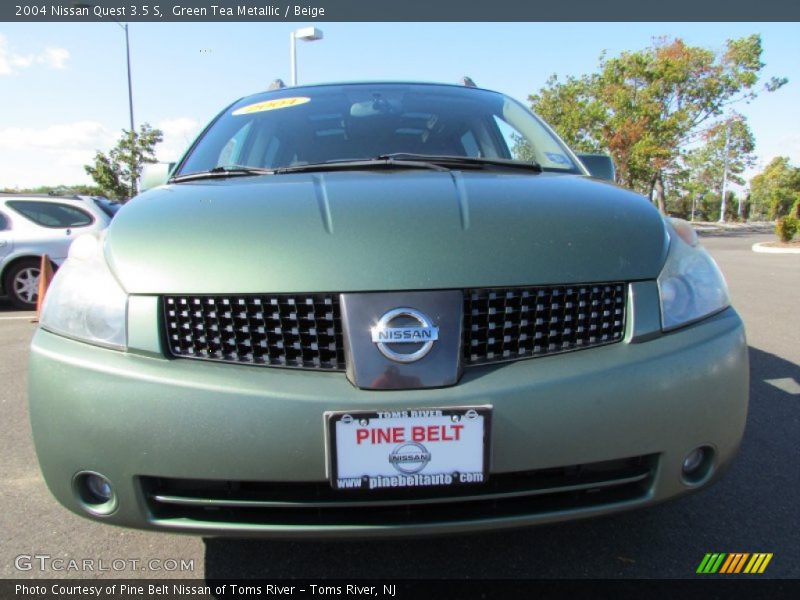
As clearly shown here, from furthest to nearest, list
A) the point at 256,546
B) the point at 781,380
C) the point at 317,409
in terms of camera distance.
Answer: the point at 781,380 → the point at 256,546 → the point at 317,409

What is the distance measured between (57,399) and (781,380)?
158 inches

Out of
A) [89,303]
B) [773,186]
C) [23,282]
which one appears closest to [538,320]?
[89,303]

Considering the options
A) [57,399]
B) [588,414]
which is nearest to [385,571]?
[588,414]

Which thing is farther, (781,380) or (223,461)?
(781,380)

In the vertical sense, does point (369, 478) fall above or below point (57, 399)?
below

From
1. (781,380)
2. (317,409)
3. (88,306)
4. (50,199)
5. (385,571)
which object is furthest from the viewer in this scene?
(50,199)

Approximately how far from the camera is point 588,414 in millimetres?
1455

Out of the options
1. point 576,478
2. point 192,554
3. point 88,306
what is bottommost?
point 192,554

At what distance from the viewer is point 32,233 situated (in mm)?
7887

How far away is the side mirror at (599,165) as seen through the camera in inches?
102

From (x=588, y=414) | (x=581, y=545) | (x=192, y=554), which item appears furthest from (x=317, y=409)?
(x=581, y=545)

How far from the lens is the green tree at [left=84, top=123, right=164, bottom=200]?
24.2 meters

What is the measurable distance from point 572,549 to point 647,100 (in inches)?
1119

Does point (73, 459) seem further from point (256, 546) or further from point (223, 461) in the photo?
point (256, 546)
